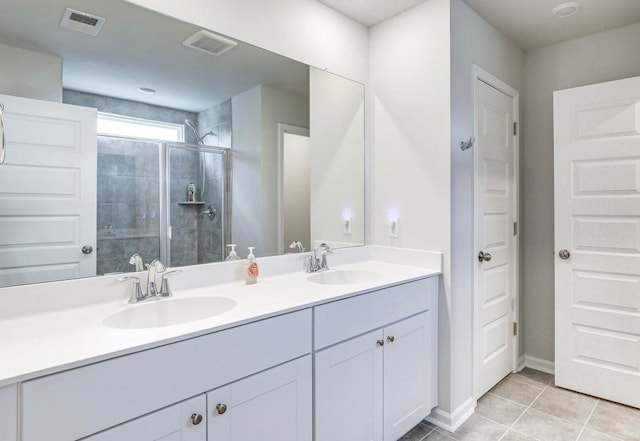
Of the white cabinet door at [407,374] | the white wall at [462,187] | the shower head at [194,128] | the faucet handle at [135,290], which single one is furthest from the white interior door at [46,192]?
the white wall at [462,187]

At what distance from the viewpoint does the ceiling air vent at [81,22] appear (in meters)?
1.35

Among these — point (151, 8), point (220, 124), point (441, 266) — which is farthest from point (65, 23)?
point (441, 266)

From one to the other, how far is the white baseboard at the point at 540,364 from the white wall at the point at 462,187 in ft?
3.09

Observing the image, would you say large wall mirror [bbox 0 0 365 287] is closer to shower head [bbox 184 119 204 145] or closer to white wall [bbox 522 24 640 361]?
shower head [bbox 184 119 204 145]

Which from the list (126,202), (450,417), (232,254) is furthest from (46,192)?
(450,417)

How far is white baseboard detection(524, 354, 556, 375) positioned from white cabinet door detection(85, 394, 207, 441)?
264 centimetres

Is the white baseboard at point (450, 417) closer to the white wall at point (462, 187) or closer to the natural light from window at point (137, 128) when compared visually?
the white wall at point (462, 187)

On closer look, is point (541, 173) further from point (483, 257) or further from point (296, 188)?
point (296, 188)

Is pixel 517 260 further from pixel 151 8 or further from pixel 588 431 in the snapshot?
pixel 151 8

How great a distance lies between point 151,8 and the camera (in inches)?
59.2

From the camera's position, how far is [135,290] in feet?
4.59

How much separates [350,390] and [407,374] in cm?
42

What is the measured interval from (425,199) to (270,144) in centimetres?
94

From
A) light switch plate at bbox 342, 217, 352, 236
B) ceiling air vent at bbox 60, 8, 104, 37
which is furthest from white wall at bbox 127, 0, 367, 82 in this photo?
light switch plate at bbox 342, 217, 352, 236
